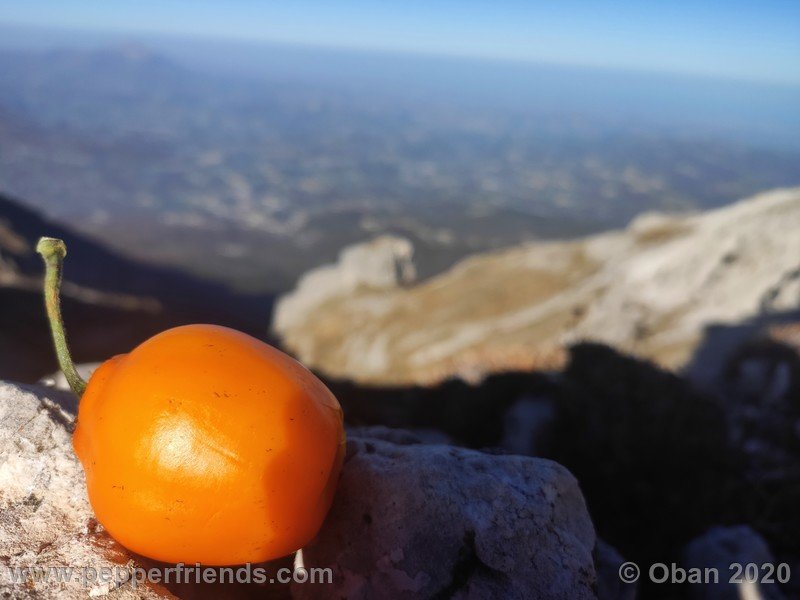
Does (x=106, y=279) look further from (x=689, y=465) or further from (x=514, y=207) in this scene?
(x=514, y=207)

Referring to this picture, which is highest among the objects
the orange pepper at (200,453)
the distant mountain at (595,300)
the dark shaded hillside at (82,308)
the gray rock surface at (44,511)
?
the orange pepper at (200,453)

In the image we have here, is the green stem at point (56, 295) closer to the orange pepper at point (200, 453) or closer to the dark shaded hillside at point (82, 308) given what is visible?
the orange pepper at point (200, 453)

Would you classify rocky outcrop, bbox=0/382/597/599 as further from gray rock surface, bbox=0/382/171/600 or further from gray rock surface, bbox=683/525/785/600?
gray rock surface, bbox=683/525/785/600

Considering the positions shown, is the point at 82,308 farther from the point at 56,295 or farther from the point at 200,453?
the point at 200,453

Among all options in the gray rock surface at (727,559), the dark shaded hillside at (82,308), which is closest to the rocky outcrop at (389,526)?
the gray rock surface at (727,559)

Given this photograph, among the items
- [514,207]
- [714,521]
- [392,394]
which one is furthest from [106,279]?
[514,207]
